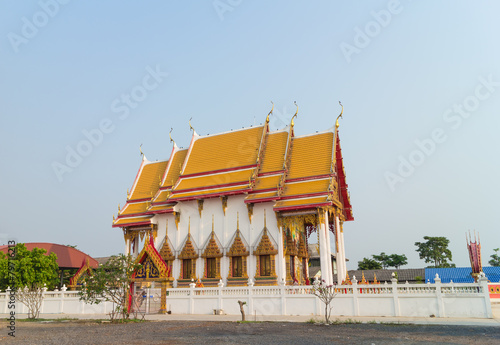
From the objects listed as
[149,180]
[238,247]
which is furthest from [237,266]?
[149,180]

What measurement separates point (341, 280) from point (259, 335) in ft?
35.3

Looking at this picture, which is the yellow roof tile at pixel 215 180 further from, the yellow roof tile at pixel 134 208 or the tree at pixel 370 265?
the tree at pixel 370 265

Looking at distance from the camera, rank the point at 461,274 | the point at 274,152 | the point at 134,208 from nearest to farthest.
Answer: the point at 274,152 < the point at 134,208 < the point at 461,274

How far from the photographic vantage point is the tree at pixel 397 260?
47.0 m

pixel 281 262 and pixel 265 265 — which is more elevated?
pixel 281 262

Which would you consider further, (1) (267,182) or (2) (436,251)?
(2) (436,251)

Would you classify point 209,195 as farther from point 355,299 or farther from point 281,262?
point 355,299

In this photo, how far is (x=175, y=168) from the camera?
2492 centimetres

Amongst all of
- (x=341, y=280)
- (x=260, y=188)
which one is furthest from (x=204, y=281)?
(x=341, y=280)

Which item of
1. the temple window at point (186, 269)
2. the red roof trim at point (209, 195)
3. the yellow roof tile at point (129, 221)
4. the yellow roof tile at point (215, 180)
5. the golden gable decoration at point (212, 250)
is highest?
the yellow roof tile at point (215, 180)

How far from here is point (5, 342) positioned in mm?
8930

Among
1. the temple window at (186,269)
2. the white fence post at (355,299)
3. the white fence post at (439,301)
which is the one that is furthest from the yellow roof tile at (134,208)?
the white fence post at (439,301)

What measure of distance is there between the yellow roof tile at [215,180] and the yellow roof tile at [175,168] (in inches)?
53.3

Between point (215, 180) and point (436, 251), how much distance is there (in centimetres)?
3131
